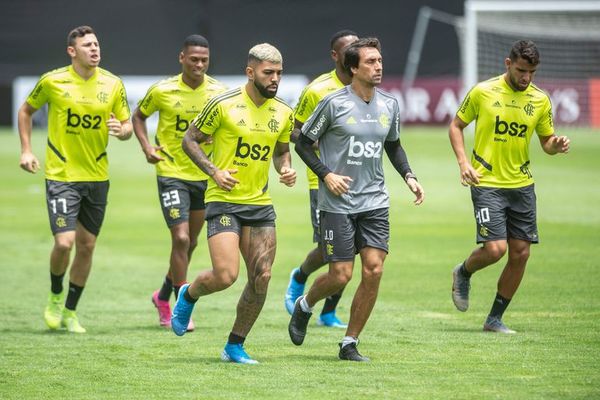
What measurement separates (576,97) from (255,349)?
28.1 meters

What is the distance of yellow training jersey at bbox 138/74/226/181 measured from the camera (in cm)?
1108

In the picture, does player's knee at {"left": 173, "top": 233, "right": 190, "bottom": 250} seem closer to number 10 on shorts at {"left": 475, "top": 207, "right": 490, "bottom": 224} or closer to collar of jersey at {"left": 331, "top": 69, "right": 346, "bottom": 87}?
collar of jersey at {"left": 331, "top": 69, "right": 346, "bottom": 87}

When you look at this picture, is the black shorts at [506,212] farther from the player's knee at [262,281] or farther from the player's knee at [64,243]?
the player's knee at [64,243]

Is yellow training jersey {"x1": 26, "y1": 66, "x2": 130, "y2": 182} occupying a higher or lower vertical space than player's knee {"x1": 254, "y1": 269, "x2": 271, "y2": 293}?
higher

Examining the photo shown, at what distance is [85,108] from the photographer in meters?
10.6

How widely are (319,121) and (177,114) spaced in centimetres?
270

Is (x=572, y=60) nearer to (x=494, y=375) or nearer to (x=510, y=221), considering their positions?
(x=510, y=221)

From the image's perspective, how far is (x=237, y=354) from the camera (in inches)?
346

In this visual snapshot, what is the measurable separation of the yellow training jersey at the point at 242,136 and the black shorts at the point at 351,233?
0.55 meters

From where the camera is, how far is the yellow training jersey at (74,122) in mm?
10609

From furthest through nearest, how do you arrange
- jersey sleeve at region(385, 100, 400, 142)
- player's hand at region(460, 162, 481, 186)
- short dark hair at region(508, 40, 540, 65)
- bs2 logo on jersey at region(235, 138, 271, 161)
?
player's hand at region(460, 162, 481, 186)
short dark hair at region(508, 40, 540, 65)
jersey sleeve at region(385, 100, 400, 142)
bs2 logo on jersey at region(235, 138, 271, 161)

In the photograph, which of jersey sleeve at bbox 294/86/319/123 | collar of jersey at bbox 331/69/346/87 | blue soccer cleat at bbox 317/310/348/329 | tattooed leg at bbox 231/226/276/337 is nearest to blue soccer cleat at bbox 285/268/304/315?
blue soccer cleat at bbox 317/310/348/329

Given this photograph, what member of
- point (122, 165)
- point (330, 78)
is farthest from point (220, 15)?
point (330, 78)

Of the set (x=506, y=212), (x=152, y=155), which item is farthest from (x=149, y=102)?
(x=506, y=212)
